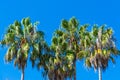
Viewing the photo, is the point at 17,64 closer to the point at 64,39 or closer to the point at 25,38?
the point at 25,38

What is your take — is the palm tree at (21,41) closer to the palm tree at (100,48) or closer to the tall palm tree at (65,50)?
the tall palm tree at (65,50)

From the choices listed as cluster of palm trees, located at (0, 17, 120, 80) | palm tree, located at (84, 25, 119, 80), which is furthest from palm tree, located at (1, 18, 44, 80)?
palm tree, located at (84, 25, 119, 80)

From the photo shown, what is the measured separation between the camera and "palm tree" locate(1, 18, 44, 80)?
48.9 metres

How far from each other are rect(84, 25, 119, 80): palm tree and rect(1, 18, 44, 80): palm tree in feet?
17.6

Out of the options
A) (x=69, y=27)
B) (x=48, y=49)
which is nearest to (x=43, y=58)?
(x=48, y=49)

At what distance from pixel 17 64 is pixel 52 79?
14.6ft

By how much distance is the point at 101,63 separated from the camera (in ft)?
160

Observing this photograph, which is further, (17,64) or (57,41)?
(57,41)

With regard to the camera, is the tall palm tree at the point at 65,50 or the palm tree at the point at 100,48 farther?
the tall palm tree at the point at 65,50

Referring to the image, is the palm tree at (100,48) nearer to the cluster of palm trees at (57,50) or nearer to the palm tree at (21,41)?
the cluster of palm trees at (57,50)

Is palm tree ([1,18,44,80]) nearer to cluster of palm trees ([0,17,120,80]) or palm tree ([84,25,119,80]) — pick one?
cluster of palm trees ([0,17,120,80])

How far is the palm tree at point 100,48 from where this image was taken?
4891cm

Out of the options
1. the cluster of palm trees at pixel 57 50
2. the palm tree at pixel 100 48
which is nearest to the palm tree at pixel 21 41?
the cluster of palm trees at pixel 57 50

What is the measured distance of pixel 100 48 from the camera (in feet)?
163
